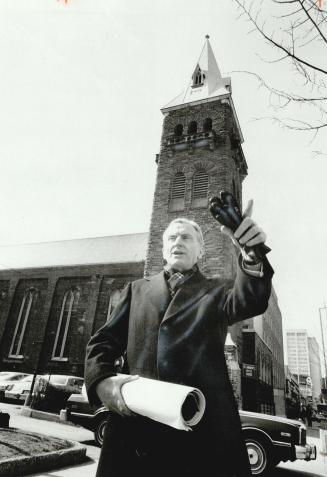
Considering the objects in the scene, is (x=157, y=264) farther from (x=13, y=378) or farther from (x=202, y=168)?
(x=13, y=378)

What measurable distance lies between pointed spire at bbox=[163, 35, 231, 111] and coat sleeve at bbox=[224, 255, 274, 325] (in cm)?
2101

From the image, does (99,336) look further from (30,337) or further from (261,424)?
(30,337)

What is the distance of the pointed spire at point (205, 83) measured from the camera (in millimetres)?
21797

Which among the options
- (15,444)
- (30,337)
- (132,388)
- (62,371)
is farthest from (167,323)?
(30,337)

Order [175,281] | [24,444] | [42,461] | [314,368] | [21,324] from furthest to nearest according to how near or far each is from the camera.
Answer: [314,368] → [21,324] → [24,444] → [42,461] → [175,281]

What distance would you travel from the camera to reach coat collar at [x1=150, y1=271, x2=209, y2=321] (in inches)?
69.8

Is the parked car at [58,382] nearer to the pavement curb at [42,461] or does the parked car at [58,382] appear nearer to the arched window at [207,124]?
the pavement curb at [42,461]

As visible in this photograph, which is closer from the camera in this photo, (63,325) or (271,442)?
(271,442)

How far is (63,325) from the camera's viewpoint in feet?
74.2

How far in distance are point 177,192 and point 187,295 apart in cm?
1756

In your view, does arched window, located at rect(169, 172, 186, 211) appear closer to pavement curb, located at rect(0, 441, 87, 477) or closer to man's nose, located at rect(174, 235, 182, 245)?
pavement curb, located at rect(0, 441, 87, 477)

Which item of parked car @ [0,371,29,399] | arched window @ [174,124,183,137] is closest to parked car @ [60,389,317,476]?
parked car @ [0,371,29,399]

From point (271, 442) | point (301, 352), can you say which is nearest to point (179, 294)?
point (271, 442)

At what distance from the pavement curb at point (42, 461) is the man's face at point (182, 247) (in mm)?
4436
